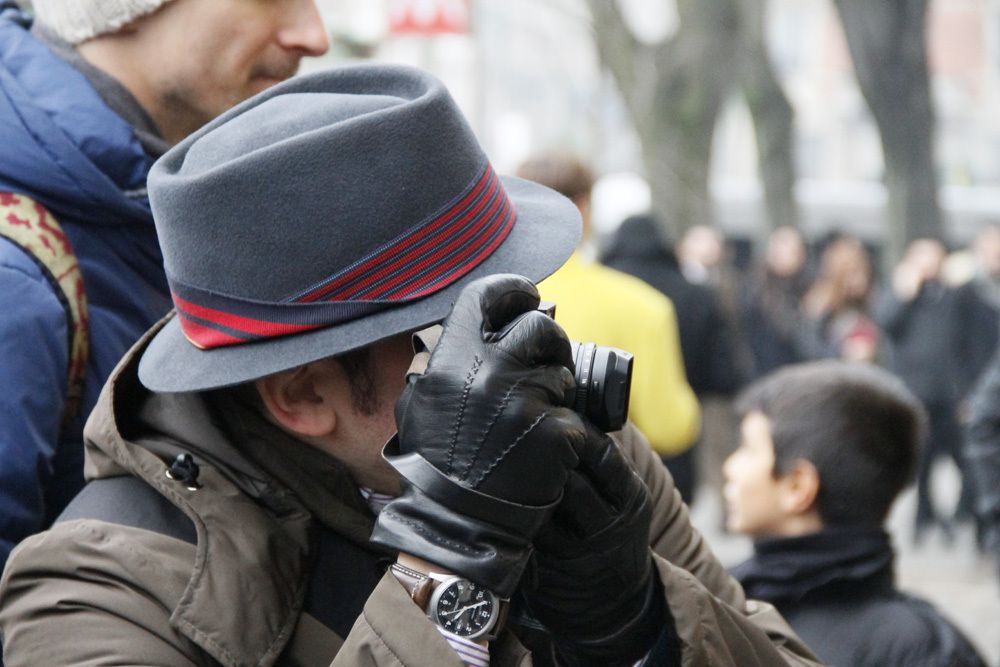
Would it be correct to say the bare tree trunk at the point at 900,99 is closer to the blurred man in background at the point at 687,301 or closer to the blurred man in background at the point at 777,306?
the blurred man in background at the point at 777,306

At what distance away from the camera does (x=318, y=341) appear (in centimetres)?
191

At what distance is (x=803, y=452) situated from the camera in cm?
326

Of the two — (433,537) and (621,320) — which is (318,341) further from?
(621,320)

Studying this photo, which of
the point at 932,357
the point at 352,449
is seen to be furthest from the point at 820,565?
the point at 932,357

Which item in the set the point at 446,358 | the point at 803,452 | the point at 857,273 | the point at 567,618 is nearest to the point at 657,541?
the point at 567,618

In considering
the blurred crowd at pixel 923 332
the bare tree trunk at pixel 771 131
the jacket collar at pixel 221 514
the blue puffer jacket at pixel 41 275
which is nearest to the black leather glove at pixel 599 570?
the jacket collar at pixel 221 514

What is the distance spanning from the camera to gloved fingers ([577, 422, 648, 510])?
1.72m

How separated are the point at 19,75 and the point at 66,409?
57 centimetres

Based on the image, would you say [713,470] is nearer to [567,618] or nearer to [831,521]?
[831,521]

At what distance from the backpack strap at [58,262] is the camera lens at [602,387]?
0.92 metres

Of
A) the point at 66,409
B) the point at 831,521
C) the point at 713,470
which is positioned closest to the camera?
the point at 66,409

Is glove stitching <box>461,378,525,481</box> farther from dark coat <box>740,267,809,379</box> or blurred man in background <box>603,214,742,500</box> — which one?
dark coat <box>740,267,809,379</box>

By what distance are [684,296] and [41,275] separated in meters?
5.38

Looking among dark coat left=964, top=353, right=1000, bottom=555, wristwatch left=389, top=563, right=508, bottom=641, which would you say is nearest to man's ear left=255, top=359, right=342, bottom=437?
wristwatch left=389, top=563, right=508, bottom=641
